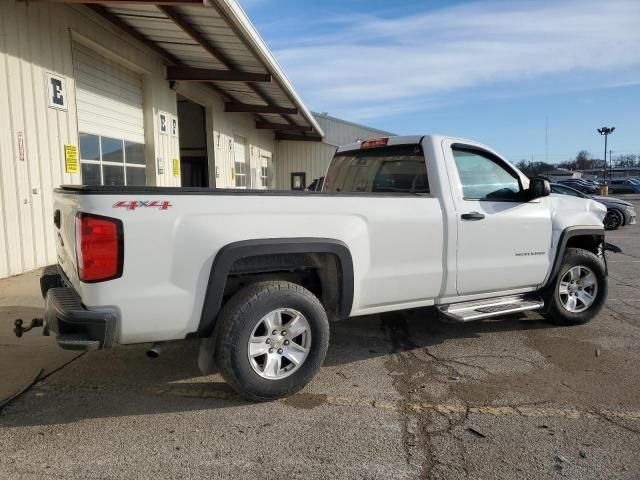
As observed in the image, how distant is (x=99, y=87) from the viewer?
10164 mm

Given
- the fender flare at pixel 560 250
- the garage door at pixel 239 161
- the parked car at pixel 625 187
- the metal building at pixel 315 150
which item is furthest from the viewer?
the parked car at pixel 625 187

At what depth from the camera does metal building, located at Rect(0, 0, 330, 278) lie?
24.8 feet

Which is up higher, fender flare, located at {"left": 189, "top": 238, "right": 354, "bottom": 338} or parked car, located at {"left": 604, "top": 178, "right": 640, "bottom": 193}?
parked car, located at {"left": 604, "top": 178, "right": 640, "bottom": 193}

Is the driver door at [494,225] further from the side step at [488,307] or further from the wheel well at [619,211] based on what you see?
the wheel well at [619,211]

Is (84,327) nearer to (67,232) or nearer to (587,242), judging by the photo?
(67,232)

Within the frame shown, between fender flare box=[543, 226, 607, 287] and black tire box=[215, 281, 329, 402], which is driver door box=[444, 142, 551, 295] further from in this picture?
black tire box=[215, 281, 329, 402]

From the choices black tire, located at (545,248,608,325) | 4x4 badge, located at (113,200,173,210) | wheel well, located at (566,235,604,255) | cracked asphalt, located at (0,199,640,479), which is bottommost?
cracked asphalt, located at (0,199,640,479)

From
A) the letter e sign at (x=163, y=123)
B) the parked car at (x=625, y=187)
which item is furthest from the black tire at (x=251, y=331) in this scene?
the parked car at (x=625, y=187)

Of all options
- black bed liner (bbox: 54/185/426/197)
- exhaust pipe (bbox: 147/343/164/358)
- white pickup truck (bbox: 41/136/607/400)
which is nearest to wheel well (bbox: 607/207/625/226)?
white pickup truck (bbox: 41/136/607/400)

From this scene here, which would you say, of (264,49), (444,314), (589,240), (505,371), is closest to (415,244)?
(444,314)

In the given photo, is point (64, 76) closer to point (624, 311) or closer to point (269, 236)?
point (269, 236)

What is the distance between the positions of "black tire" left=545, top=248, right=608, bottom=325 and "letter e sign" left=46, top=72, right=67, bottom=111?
794cm

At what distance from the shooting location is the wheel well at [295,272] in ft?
12.0

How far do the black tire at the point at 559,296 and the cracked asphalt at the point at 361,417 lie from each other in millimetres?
442
